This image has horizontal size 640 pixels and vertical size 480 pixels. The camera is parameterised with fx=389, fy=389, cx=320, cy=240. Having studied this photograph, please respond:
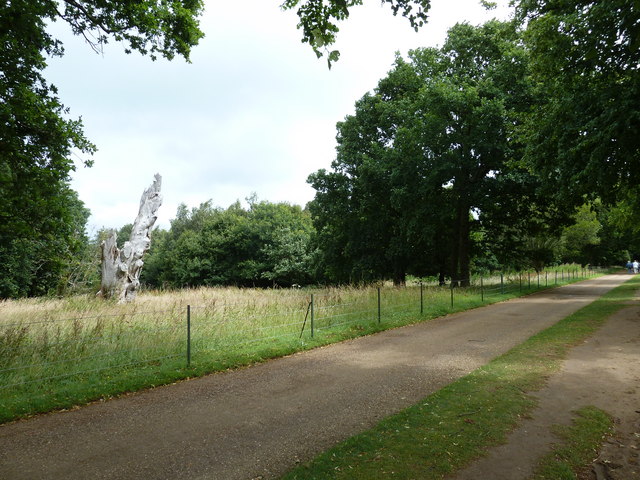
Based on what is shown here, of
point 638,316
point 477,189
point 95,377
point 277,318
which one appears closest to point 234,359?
point 95,377

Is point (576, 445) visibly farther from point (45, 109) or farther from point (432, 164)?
point (432, 164)

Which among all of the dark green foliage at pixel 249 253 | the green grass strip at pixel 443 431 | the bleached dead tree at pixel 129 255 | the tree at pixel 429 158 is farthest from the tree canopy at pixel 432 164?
the green grass strip at pixel 443 431

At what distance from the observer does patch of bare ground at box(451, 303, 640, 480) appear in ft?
11.9

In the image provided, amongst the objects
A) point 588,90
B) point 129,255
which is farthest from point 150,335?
point 588,90

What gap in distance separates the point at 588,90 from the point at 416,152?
10651mm

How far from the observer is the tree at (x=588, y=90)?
34.7 feet

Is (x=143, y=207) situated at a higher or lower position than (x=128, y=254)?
higher

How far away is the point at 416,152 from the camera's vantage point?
22.5 m

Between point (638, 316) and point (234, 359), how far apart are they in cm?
1321

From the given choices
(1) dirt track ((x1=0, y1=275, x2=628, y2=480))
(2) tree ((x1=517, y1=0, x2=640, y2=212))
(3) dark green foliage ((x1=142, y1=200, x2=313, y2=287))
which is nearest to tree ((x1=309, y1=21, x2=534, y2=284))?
(2) tree ((x1=517, y1=0, x2=640, y2=212))

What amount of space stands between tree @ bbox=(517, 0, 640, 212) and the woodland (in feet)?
0.17

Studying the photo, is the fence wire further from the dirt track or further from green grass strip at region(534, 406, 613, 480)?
green grass strip at region(534, 406, 613, 480)

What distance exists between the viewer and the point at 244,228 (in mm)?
45406

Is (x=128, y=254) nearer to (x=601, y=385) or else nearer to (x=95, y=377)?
(x=95, y=377)
